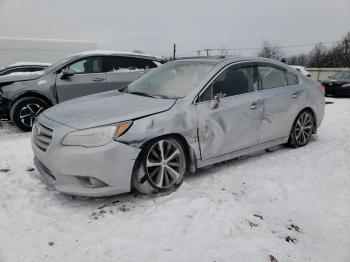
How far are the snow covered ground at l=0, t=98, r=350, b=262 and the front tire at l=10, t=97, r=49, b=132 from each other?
8.53 feet

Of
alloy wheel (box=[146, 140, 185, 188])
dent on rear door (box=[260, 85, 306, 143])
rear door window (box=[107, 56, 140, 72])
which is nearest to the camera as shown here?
alloy wheel (box=[146, 140, 185, 188])

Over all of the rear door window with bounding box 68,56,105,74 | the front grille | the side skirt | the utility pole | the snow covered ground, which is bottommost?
the snow covered ground

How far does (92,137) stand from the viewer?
3.51 m

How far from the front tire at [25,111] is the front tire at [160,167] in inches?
166

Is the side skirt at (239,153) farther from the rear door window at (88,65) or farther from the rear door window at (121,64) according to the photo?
the rear door window at (88,65)

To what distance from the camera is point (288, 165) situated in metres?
4.86

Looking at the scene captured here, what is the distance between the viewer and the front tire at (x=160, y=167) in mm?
3740

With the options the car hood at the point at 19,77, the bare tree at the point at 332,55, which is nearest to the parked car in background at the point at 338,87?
the car hood at the point at 19,77

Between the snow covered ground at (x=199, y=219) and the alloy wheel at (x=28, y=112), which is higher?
the alloy wheel at (x=28, y=112)

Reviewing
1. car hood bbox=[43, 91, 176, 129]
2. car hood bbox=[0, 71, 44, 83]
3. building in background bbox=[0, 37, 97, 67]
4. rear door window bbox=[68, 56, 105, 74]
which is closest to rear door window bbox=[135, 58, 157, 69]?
rear door window bbox=[68, 56, 105, 74]

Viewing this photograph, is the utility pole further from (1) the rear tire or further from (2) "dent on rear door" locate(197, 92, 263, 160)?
(2) "dent on rear door" locate(197, 92, 263, 160)

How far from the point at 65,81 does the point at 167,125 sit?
4448 mm

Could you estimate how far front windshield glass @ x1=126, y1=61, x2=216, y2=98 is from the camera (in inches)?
173

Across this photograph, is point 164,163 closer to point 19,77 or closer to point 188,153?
point 188,153
